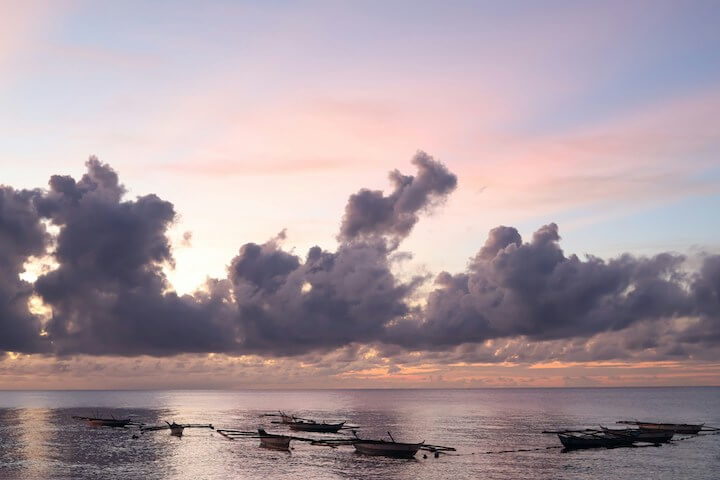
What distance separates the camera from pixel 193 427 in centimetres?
15250

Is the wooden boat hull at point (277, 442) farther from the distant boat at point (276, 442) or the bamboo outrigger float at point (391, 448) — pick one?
the bamboo outrigger float at point (391, 448)

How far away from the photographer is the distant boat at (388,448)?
99312 millimetres

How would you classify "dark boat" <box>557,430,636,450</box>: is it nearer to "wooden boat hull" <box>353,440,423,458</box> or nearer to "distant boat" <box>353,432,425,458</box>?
"distant boat" <box>353,432,425,458</box>

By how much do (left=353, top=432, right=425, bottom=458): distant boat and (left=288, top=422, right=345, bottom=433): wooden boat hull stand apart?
33925 mm

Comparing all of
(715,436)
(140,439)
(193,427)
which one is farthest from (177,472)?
(715,436)

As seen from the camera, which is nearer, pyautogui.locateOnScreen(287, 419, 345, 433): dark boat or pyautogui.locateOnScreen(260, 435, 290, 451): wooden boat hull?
pyautogui.locateOnScreen(260, 435, 290, 451): wooden boat hull

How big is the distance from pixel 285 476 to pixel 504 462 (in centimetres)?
3318

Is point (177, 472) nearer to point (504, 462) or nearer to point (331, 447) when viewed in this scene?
point (331, 447)

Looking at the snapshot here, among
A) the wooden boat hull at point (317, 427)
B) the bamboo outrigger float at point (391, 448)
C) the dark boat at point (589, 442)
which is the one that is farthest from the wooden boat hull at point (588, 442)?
the wooden boat hull at point (317, 427)

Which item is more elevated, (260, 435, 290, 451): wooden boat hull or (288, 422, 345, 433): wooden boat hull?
(260, 435, 290, 451): wooden boat hull

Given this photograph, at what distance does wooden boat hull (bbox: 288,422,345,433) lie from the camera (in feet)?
455

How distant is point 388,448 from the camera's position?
100750mm

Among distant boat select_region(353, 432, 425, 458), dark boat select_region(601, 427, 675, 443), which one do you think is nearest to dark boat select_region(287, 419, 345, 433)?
distant boat select_region(353, 432, 425, 458)

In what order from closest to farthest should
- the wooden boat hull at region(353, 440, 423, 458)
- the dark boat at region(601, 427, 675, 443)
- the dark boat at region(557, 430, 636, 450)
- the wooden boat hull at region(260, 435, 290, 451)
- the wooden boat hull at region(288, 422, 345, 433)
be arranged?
the wooden boat hull at region(353, 440, 423, 458) → the dark boat at region(557, 430, 636, 450) → the wooden boat hull at region(260, 435, 290, 451) → the dark boat at region(601, 427, 675, 443) → the wooden boat hull at region(288, 422, 345, 433)
